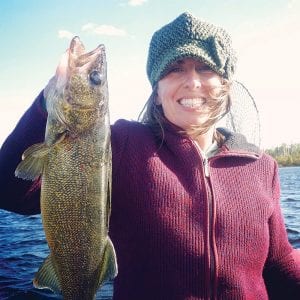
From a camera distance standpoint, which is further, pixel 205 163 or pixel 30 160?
pixel 205 163

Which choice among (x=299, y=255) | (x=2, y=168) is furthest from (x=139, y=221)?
(x=299, y=255)

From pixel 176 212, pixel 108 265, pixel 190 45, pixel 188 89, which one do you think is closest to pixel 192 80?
pixel 188 89

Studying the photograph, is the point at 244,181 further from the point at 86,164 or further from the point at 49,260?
the point at 49,260

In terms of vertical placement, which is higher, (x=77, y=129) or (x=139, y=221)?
(x=77, y=129)

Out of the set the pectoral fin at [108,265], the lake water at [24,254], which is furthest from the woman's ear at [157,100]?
the lake water at [24,254]

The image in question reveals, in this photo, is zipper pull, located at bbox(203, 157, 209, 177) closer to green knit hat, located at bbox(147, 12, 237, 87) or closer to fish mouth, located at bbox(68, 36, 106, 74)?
green knit hat, located at bbox(147, 12, 237, 87)

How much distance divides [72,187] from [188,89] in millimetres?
1311

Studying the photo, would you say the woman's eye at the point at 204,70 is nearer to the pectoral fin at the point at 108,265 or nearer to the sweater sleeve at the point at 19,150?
the sweater sleeve at the point at 19,150

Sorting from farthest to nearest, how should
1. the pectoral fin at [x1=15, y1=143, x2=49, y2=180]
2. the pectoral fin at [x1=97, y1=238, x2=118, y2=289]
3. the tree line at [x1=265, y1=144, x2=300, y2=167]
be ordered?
1. the tree line at [x1=265, y1=144, x2=300, y2=167]
2. the pectoral fin at [x1=97, y1=238, x2=118, y2=289]
3. the pectoral fin at [x1=15, y1=143, x2=49, y2=180]

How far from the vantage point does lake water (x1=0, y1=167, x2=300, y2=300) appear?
8.27 m

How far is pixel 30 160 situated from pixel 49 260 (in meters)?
0.73

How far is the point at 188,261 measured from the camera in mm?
3047

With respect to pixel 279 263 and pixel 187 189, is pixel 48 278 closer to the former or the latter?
pixel 187 189

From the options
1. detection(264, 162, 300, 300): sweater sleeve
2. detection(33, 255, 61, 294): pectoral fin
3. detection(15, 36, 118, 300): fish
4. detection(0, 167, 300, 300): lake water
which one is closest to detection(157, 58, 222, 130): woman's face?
detection(15, 36, 118, 300): fish
